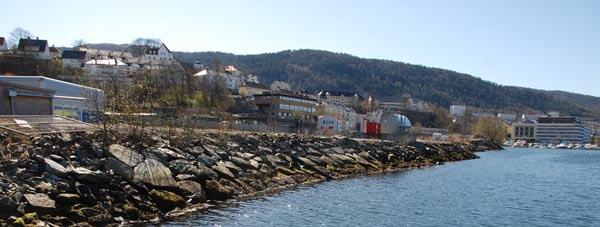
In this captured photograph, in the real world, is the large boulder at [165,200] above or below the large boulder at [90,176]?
below

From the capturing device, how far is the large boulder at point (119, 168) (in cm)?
2531

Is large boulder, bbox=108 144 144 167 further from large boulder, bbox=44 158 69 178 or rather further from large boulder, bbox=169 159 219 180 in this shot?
large boulder, bbox=44 158 69 178

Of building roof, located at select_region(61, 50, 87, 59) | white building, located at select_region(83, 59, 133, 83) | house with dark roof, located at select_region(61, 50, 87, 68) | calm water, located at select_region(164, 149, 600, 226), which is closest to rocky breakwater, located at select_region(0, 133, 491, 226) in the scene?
calm water, located at select_region(164, 149, 600, 226)

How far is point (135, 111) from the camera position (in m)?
35.8

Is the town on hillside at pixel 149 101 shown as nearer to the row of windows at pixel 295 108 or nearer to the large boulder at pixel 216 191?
the row of windows at pixel 295 108

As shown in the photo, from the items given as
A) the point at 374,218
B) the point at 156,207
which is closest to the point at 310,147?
the point at 374,218

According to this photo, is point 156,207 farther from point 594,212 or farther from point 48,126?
point 594,212

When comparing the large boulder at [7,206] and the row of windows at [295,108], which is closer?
the large boulder at [7,206]

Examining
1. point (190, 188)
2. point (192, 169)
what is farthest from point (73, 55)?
point (190, 188)

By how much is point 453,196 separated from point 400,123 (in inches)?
2592

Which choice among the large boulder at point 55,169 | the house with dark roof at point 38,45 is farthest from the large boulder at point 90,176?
the house with dark roof at point 38,45

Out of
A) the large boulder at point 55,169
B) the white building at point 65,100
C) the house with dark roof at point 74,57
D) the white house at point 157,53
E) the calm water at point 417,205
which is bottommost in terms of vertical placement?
the calm water at point 417,205

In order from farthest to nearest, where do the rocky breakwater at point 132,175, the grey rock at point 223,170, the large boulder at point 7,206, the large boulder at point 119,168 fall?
the grey rock at point 223,170
the large boulder at point 119,168
the rocky breakwater at point 132,175
the large boulder at point 7,206

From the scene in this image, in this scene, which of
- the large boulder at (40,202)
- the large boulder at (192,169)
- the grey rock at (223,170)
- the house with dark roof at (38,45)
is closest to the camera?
the large boulder at (40,202)
